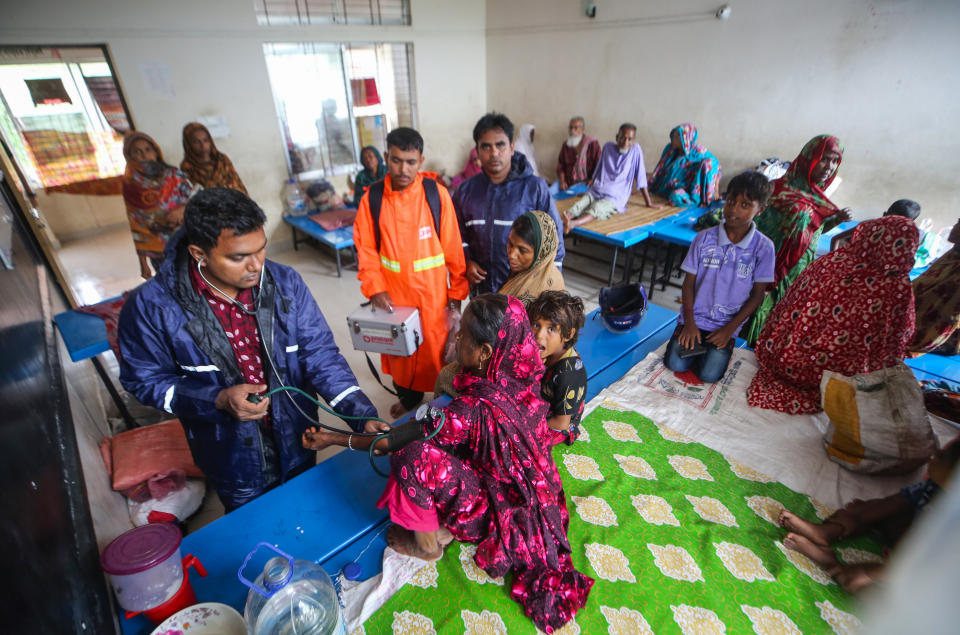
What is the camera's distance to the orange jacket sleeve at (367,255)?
243 cm

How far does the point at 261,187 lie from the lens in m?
5.90

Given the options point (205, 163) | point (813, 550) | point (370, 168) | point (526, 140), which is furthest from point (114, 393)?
point (526, 140)

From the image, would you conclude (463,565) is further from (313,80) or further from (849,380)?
(313,80)

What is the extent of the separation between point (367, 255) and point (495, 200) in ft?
2.67

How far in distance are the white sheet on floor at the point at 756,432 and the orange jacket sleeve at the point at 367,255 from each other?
137 centimetres

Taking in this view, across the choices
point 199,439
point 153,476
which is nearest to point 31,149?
point 153,476

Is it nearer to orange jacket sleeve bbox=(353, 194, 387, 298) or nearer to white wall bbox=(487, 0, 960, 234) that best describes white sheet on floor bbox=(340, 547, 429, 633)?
orange jacket sleeve bbox=(353, 194, 387, 298)

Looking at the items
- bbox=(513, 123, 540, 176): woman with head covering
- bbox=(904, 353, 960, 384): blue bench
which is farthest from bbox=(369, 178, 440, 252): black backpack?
bbox=(513, 123, 540, 176): woman with head covering

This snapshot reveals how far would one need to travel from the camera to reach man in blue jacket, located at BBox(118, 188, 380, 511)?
1.35 m


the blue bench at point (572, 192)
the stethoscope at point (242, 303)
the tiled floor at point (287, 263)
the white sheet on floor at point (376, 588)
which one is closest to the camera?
the white sheet on floor at point (376, 588)

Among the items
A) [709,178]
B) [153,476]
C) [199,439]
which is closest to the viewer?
[199,439]

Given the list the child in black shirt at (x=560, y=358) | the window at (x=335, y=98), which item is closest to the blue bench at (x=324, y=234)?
the window at (x=335, y=98)

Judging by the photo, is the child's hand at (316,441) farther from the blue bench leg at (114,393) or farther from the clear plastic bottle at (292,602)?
the blue bench leg at (114,393)

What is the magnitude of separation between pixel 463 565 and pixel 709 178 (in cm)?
509
